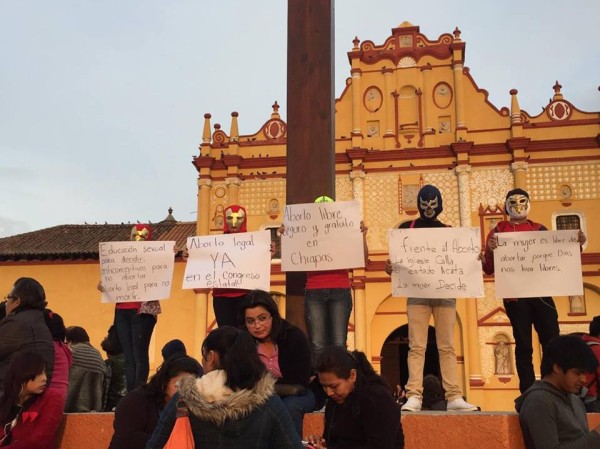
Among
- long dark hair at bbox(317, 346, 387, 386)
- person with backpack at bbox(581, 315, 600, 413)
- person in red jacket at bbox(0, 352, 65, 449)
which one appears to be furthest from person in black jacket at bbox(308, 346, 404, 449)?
person with backpack at bbox(581, 315, 600, 413)

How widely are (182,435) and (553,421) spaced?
2047 mm

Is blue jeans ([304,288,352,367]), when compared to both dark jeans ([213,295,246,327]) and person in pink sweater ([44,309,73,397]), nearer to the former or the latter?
dark jeans ([213,295,246,327])

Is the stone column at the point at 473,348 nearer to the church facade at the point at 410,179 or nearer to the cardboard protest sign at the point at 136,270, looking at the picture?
the church facade at the point at 410,179

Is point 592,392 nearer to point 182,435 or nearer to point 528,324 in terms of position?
point 528,324

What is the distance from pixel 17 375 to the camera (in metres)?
3.93

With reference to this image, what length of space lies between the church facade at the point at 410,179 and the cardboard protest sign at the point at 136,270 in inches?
464

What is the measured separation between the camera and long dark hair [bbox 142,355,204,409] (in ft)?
11.9

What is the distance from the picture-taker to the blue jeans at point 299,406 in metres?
3.68

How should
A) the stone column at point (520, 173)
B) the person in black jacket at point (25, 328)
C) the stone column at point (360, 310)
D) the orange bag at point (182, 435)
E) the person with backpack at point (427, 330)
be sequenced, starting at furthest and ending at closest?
1. the stone column at point (520, 173)
2. the stone column at point (360, 310)
3. the person with backpack at point (427, 330)
4. the person in black jacket at point (25, 328)
5. the orange bag at point (182, 435)

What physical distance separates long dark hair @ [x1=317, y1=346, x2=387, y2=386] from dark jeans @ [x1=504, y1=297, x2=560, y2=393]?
7.00 feet

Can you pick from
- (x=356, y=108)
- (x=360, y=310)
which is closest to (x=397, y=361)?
(x=360, y=310)

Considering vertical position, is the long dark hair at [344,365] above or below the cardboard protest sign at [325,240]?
below

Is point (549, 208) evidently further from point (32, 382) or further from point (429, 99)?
point (32, 382)

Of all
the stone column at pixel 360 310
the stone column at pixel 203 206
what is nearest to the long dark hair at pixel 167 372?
the stone column at pixel 360 310
